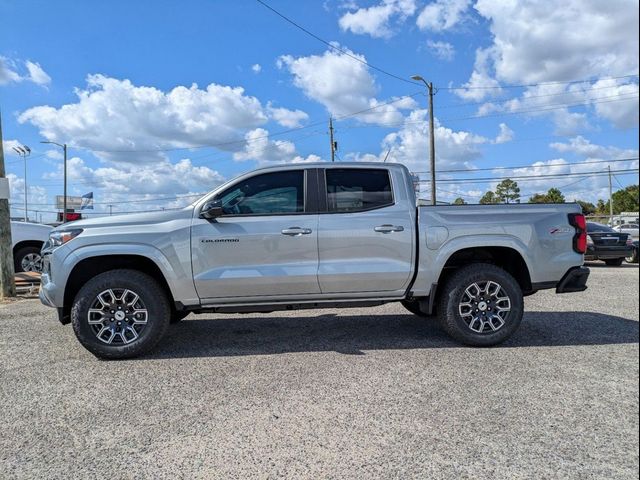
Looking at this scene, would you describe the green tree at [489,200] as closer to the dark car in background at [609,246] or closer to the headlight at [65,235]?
the headlight at [65,235]

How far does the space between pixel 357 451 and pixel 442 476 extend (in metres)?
0.52

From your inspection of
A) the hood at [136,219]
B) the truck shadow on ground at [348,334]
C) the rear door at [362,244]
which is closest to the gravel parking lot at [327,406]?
the truck shadow on ground at [348,334]

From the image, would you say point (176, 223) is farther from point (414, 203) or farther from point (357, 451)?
point (357, 451)

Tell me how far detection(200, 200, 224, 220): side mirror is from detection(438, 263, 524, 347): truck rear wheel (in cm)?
253

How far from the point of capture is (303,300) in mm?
4848

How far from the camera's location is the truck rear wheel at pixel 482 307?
4820 mm

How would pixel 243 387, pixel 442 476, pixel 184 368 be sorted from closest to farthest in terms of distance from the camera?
pixel 442 476
pixel 243 387
pixel 184 368

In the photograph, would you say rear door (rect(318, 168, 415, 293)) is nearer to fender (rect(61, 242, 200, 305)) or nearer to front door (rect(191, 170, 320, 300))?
front door (rect(191, 170, 320, 300))

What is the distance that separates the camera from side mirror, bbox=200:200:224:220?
4.66m

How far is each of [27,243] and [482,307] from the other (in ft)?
32.7

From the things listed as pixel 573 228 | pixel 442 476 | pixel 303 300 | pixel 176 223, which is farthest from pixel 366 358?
pixel 573 228

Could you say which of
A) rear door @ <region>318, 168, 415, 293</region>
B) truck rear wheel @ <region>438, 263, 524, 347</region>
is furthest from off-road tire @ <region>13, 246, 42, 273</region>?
truck rear wheel @ <region>438, 263, 524, 347</region>

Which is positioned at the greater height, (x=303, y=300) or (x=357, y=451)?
(x=303, y=300)

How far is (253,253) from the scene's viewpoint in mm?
4730
